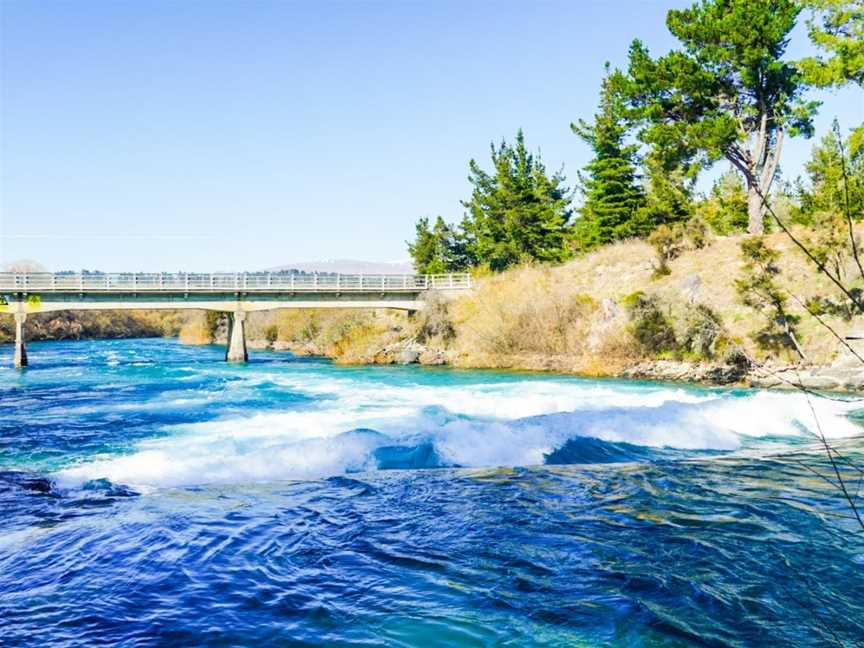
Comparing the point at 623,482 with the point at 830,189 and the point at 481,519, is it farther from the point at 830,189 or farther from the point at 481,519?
the point at 830,189

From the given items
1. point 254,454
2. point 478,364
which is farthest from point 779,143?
point 254,454

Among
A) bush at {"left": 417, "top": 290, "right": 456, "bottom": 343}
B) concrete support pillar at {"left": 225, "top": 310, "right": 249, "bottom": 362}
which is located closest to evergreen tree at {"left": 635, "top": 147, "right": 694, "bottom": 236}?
bush at {"left": 417, "top": 290, "right": 456, "bottom": 343}

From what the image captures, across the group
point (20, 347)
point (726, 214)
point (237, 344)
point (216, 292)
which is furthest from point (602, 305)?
point (20, 347)

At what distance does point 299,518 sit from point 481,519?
2236 millimetres

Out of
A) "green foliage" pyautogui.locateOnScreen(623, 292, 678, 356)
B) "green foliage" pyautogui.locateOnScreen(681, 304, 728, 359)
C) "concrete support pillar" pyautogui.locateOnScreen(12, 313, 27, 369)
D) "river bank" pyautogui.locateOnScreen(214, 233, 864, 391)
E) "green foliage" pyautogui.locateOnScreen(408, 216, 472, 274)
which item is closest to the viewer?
"river bank" pyautogui.locateOnScreen(214, 233, 864, 391)

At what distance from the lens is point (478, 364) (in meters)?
39.4

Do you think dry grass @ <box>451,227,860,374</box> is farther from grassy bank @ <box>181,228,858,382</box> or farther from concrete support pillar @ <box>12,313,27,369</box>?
concrete support pillar @ <box>12,313,27,369</box>

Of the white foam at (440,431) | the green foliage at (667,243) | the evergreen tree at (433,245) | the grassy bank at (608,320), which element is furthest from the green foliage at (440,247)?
the white foam at (440,431)

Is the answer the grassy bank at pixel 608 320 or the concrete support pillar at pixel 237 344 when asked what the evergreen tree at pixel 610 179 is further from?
the concrete support pillar at pixel 237 344

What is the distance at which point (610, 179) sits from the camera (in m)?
46.7

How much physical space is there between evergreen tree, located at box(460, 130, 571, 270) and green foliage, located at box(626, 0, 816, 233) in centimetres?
1418

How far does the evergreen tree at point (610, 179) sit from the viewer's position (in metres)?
46.3

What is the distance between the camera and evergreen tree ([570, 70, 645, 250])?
46.3 m

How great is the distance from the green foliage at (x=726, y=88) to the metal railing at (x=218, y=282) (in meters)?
16.6
